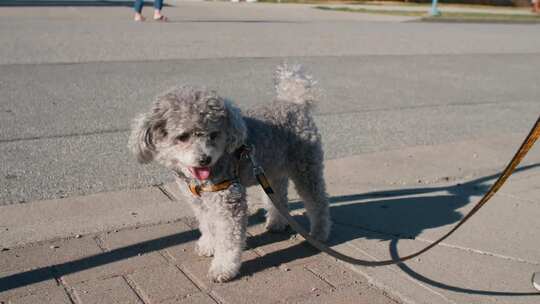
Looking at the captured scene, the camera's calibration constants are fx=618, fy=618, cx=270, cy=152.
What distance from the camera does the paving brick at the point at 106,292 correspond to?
354cm

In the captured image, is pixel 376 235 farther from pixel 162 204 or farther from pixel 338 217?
pixel 162 204

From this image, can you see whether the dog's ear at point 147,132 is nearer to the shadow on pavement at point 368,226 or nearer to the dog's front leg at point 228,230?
the dog's front leg at point 228,230

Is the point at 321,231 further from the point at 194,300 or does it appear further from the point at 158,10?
the point at 158,10

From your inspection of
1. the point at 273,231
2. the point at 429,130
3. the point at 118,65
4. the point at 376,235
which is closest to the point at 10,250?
the point at 273,231

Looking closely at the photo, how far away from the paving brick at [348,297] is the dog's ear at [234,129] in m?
0.99

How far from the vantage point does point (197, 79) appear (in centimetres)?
984

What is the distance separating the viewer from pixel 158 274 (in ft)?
12.7

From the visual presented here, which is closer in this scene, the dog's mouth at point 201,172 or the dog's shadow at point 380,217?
the dog's mouth at point 201,172

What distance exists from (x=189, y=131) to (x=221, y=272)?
913 millimetres

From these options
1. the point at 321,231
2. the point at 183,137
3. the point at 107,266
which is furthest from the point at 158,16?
the point at 183,137

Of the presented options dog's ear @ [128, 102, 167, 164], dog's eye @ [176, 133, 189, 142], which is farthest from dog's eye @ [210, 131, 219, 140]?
dog's ear @ [128, 102, 167, 164]

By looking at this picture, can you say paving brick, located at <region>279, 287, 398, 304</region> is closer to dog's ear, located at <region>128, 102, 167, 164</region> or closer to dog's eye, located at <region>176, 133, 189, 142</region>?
dog's eye, located at <region>176, 133, 189, 142</region>

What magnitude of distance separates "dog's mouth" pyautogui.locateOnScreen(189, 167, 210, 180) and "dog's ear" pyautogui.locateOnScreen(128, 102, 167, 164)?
0.27m

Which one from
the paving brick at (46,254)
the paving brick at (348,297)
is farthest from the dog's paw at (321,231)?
the paving brick at (46,254)
